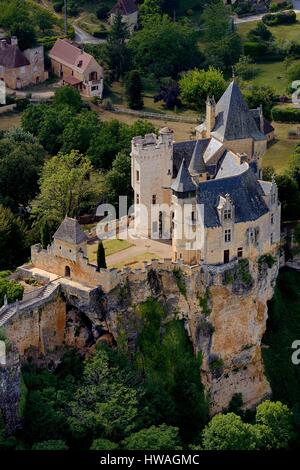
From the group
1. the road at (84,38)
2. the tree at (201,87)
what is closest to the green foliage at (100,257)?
the tree at (201,87)

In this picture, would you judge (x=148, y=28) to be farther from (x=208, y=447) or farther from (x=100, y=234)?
(x=208, y=447)

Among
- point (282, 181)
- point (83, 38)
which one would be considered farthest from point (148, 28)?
point (282, 181)

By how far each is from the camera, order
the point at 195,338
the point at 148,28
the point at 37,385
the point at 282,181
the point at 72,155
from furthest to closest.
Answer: the point at 148,28 < the point at 72,155 < the point at 282,181 < the point at 195,338 < the point at 37,385

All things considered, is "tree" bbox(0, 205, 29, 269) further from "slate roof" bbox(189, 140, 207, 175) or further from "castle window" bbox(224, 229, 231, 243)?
"castle window" bbox(224, 229, 231, 243)

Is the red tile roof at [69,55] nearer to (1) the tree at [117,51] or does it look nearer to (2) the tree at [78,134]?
(1) the tree at [117,51]

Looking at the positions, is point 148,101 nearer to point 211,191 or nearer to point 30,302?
point 211,191

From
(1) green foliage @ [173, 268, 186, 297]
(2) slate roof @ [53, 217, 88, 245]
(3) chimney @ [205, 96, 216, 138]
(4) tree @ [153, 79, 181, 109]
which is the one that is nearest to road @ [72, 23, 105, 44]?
(4) tree @ [153, 79, 181, 109]
